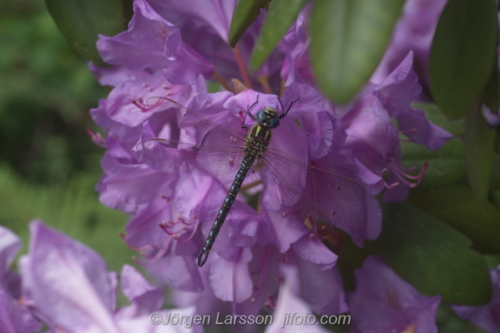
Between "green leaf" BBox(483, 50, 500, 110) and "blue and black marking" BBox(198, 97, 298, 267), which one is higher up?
"green leaf" BBox(483, 50, 500, 110)

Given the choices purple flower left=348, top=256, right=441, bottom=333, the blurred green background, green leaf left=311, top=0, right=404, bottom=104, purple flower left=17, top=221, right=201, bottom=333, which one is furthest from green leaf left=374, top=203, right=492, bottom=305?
the blurred green background

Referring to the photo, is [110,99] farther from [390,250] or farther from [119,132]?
[390,250]

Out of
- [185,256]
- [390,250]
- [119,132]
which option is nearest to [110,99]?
[119,132]

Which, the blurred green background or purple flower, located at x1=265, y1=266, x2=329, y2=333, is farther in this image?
the blurred green background

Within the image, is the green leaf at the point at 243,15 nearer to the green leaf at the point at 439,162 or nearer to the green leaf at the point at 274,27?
the green leaf at the point at 274,27

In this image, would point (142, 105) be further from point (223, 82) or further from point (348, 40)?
point (348, 40)

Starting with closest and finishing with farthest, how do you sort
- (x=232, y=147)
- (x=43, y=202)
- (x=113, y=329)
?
(x=113, y=329)
(x=232, y=147)
(x=43, y=202)

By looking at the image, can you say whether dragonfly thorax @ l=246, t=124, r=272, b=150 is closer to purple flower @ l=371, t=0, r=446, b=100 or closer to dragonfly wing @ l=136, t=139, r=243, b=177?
dragonfly wing @ l=136, t=139, r=243, b=177
